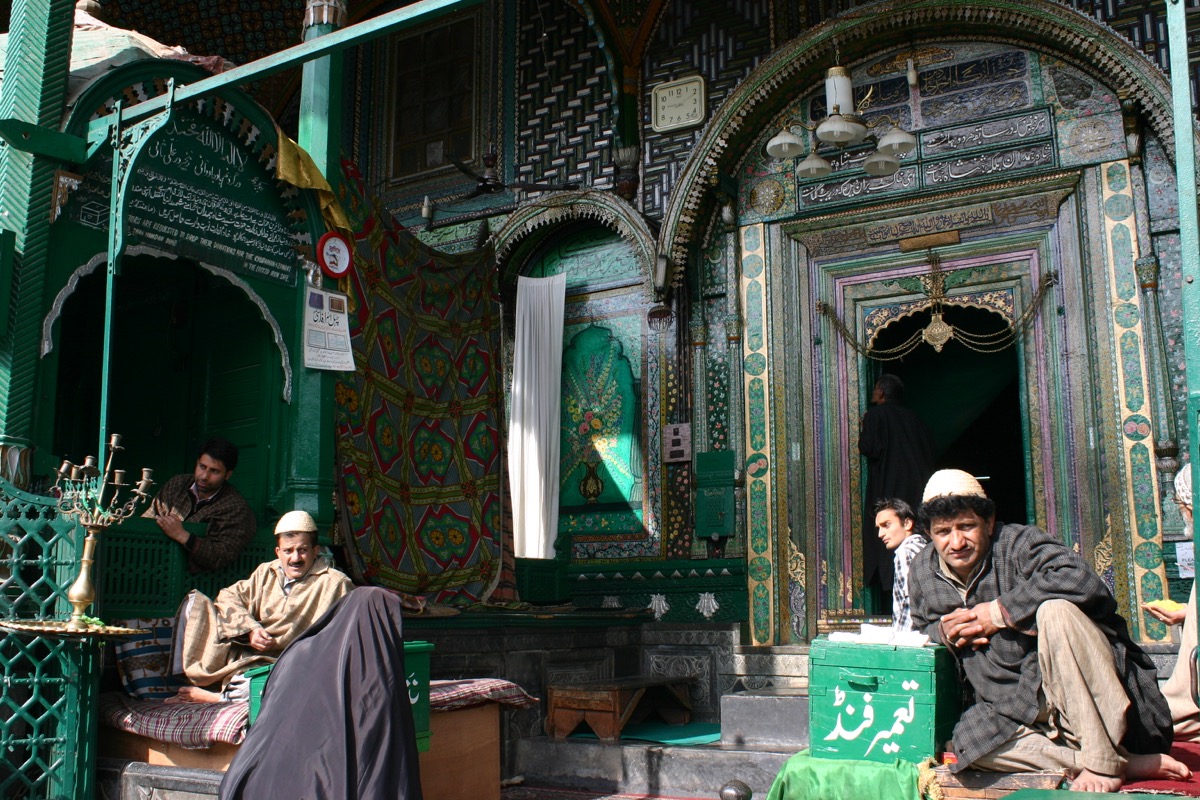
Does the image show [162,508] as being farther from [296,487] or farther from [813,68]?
[813,68]

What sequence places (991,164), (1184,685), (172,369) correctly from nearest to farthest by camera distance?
(1184,685) < (172,369) < (991,164)

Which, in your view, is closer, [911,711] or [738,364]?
[911,711]

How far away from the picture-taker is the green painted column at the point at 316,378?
668cm

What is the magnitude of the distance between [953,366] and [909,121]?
7.50 feet

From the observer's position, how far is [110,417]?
24.9 ft

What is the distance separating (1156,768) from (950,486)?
44.2 inches

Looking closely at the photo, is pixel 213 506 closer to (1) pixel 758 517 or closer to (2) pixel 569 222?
(1) pixel 758 517

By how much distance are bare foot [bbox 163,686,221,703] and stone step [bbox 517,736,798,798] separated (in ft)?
6.04

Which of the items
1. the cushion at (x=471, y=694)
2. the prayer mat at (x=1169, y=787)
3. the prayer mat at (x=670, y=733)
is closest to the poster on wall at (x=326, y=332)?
the cushion at (x=471, y=694)

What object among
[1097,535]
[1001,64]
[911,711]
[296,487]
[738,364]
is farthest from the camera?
[738,364]

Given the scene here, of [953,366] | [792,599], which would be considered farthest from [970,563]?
[953,366]

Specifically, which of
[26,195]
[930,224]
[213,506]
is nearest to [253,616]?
[213,506]

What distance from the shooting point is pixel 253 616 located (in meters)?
5.57

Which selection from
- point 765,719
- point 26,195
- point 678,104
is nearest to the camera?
point 26,195
